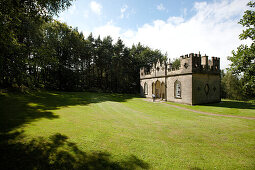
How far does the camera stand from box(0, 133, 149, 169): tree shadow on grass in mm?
4129

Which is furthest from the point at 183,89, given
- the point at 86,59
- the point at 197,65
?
the point at 86,59

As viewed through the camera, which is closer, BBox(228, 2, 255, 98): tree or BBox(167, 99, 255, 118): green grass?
BBox(228, 2, 255, 98): tree

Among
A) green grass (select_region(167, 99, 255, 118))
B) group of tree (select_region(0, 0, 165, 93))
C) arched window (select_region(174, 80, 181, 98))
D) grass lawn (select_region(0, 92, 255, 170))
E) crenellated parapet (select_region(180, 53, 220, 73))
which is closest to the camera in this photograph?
grass lawn (select_region(0, 92, 255, 170))

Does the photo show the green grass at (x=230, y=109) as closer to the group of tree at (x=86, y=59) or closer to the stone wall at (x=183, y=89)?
the stone wall at (x=183, y=89)

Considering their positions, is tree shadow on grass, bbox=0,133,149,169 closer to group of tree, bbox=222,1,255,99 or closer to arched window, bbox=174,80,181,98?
group of tree, bbox=222,1,255,99

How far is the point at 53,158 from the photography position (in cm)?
447

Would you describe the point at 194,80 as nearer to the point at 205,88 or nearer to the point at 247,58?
the point at 205,88

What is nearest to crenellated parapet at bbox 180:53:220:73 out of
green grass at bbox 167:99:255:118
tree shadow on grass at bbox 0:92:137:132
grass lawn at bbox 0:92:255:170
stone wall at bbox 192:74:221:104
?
stone wall at bbox 192:74:221:104

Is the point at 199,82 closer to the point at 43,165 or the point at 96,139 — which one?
the point at 96,139

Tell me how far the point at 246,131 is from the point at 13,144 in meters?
13.5

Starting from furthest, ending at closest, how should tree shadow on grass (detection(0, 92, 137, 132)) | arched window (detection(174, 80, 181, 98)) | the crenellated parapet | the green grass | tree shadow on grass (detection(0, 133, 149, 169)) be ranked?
arched window (detection(174, 80, 181, 98)) < the crenellated parapet < the green grass < tree shadow on grass (detection(0, 92, 137, 132)) < tree shadow on grass (detection(0, 133, 149, 169))

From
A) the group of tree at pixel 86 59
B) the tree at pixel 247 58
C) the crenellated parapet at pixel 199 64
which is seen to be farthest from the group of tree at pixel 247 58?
the group of tree at pixel 86 59

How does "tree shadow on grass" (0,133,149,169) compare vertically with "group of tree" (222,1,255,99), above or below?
below

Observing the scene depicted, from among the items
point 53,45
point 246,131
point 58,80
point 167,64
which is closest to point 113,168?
point 246,131
